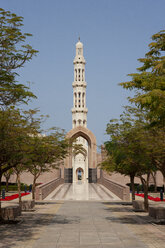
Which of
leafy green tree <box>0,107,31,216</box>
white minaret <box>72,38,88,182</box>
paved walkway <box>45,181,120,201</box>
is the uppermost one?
Answer: white minaret <box>72,38,88,182</box>

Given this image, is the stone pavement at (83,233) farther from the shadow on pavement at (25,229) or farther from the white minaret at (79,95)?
the white minaret at (79,95)

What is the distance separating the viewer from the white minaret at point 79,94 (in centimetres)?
10694

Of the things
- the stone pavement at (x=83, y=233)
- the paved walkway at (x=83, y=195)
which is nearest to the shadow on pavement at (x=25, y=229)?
the stone pavement at (x=83, y=233)

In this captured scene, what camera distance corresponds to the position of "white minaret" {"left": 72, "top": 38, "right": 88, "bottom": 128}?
351ft

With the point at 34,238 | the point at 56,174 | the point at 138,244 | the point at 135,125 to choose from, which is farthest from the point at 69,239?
the point at 56,174

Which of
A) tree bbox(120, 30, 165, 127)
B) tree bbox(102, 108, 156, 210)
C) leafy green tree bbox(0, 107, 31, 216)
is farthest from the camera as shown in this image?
tree bbox(102, 108, 156, 210)

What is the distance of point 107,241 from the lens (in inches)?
491

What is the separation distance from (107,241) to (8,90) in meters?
6.42

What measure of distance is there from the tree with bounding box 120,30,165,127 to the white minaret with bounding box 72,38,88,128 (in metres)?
92.2

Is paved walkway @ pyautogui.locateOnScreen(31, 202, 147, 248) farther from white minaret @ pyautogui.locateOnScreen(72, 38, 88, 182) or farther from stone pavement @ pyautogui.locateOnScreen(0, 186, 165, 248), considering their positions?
white minaret @ pyautogui.locateOnScreen(72, 38, 88, 182)

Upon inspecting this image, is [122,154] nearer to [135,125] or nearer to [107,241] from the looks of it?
[135,125]

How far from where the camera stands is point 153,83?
39.7 feet

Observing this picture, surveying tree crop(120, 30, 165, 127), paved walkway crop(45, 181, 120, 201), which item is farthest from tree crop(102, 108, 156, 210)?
paved walkway crop(45, 181, 120, 201)

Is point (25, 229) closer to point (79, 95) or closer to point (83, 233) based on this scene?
point (83, 233)
